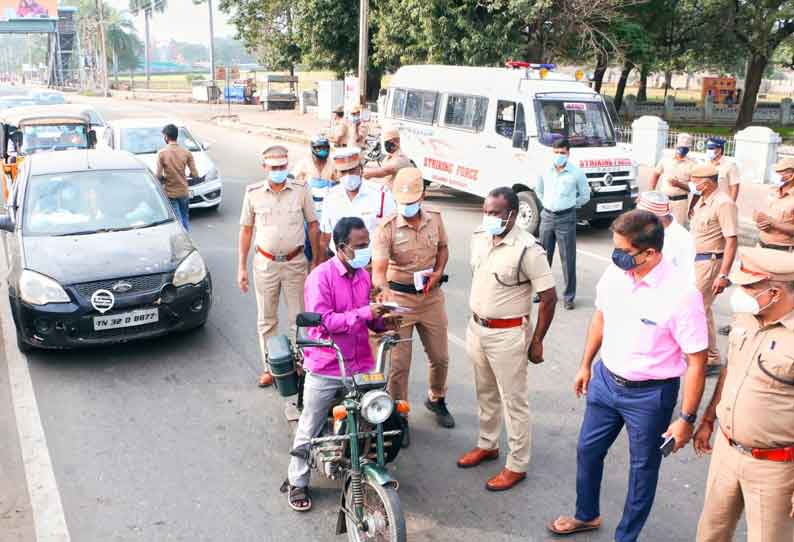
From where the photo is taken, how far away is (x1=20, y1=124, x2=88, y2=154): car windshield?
12516mm

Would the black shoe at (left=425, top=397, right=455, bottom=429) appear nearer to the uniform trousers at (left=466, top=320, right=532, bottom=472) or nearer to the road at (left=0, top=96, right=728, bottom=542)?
the road at (left=0, top=96, right=728, bottom=542)

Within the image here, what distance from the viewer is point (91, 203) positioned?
289 inches

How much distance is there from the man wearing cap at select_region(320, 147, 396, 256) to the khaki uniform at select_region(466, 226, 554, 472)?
173cm

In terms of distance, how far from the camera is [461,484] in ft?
15.4

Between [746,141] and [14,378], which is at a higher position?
[746,141]

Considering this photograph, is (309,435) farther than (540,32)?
No

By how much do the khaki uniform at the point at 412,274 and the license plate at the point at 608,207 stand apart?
665 centimetres

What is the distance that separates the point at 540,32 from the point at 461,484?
66.3ft

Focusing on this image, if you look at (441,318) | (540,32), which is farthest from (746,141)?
(441,318)

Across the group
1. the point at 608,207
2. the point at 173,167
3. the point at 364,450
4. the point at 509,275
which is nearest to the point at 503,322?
the point at 509,275

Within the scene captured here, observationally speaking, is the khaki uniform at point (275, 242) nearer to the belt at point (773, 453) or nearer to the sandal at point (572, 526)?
the sandal at point (572, 526)

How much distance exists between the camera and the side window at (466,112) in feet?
40.7

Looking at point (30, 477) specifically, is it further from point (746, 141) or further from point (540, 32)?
point (540, 32)

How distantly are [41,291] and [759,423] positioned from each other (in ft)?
18.0
